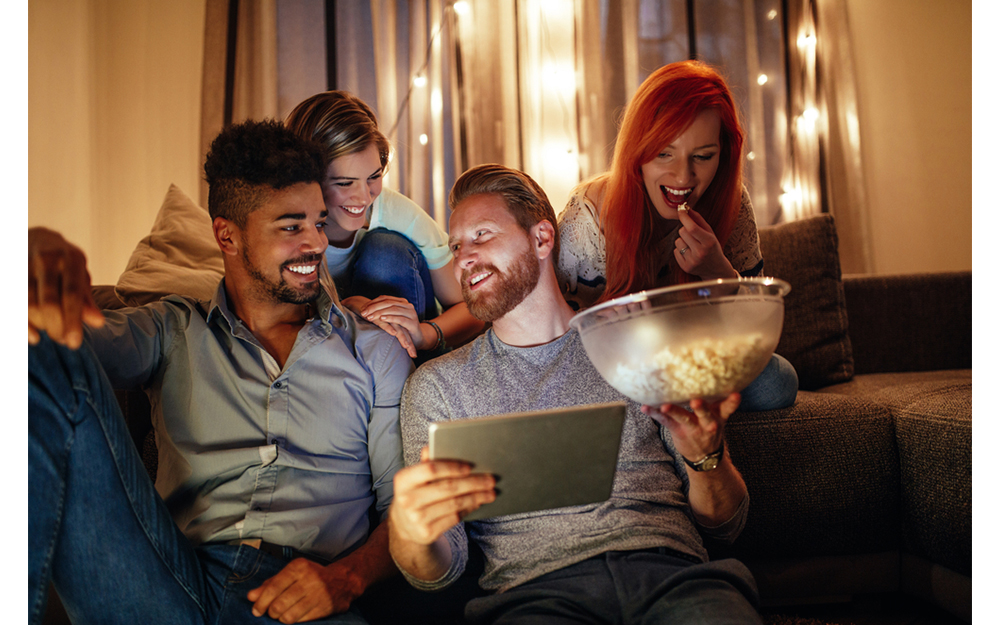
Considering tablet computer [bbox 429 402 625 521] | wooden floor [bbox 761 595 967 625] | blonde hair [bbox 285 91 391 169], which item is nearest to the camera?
tablet computer [bbox 429 402 625 521]

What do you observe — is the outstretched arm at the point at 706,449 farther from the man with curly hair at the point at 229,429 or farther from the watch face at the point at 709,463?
the man with curly hair at the point at 229,429

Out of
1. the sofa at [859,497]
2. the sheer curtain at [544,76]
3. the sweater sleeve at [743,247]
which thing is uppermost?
the sheer curtain at [544,76]

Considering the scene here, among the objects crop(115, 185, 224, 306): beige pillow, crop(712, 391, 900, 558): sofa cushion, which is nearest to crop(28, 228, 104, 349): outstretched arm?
crop(115, 185, 224, 306): beige pillow

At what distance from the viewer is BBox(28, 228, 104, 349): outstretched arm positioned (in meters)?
0.75

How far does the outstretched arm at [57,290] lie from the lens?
0.75m

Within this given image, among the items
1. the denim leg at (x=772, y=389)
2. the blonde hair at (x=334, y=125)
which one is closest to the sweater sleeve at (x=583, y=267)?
the denim leg at (x=772, y=389)

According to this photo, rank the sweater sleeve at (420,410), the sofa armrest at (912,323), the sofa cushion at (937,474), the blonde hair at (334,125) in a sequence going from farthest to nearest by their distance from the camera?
the sofa armrest at (912,323) < the blonde hair at (334,125) < the sofa cushion at (937,474) < the sweater sleeve at (420,410)

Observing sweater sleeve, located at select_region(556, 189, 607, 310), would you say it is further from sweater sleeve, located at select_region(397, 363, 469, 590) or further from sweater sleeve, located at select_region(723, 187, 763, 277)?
sweater sleeve, located at select_region(397, 363, 469, 590)

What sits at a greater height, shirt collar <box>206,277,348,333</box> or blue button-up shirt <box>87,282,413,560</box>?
shirt collar <box>206,277,348,333</box>

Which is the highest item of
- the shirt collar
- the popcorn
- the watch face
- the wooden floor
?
the shirt collar

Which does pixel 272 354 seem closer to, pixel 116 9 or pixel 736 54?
pixel 116 9

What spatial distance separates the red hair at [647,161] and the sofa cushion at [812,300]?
0.53 metres

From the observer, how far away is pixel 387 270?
1.50m

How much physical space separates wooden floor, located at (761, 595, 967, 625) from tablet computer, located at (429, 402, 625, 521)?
0.78m
